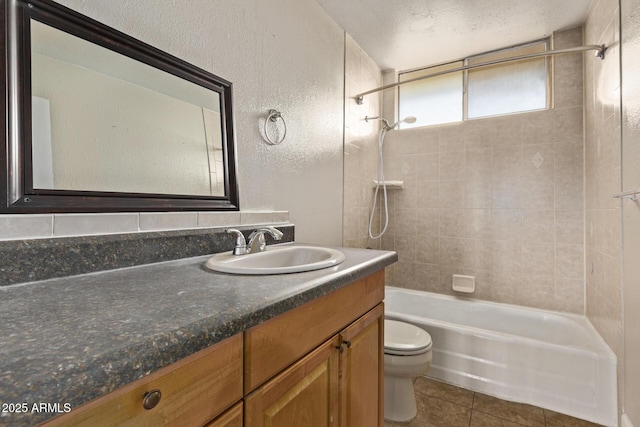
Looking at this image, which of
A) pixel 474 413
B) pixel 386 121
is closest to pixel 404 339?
pixel 474 413

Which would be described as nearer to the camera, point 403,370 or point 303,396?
point 303,396

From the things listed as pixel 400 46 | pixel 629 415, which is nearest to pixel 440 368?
pixel 629 415

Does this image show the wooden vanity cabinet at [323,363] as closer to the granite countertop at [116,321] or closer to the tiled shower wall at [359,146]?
the granite countertop at [116,321]

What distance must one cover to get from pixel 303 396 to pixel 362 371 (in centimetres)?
36

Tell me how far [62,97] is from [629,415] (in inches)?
99.8

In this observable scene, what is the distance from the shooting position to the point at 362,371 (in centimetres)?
106

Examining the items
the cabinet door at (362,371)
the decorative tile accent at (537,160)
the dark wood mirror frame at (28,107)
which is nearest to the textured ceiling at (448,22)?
the decorative tile accent at (537,160)

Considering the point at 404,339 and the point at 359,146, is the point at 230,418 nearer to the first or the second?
the point at 404,339

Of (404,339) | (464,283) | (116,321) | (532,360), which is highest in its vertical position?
(116,321)

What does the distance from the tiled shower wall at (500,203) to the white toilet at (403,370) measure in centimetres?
108

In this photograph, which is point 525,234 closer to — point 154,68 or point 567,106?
point 567,106

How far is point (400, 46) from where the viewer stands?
2.42 meters

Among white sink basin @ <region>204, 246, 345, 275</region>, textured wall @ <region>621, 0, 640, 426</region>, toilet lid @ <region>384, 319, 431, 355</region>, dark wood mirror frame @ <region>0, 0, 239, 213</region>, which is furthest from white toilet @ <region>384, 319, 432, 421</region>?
dark wood mirror frame @ <region>0, 0, 239, 213</region>

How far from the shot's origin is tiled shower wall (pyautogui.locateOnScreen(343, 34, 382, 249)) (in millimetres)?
2273
